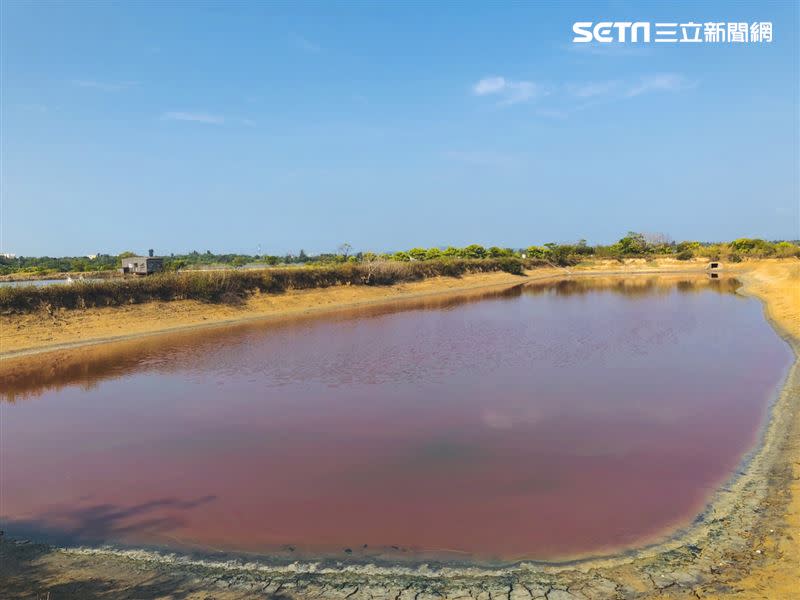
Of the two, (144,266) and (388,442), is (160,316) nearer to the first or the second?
(144,266)

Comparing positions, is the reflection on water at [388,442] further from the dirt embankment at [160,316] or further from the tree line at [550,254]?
the tree line at [550,254]

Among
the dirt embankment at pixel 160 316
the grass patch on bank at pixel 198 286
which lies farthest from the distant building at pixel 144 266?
the dirt embankment at pixel 160 316

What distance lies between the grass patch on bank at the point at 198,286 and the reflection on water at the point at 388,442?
19.0ft

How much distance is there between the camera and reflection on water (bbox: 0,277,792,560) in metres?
7.32

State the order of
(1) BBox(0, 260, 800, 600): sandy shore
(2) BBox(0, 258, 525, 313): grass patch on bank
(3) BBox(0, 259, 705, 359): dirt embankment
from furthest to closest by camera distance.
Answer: (2) BBox(0, 258, 525, 313): grass patch on bank, (3) BBox(0, 259, 705, 359): dirt embankment, (1) BBox(0, 260, 800, 600): sandy shore

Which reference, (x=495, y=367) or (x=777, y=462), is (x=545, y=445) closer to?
(x=777, y=462)

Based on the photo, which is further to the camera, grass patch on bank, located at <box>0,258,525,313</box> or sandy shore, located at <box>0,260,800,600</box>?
grass patch on bank, located at <box>0,258,525,313</box>

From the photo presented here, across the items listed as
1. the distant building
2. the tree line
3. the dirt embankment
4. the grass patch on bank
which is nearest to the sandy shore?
the dirt embankment

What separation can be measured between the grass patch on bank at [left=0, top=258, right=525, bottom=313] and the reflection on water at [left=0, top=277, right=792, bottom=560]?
19.0 ft

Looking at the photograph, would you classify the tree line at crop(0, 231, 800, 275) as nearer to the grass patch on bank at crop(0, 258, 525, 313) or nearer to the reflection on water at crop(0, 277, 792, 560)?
the grass patch on bank at crop(0, 258, 525, 313)

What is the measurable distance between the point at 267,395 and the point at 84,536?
7728 mm

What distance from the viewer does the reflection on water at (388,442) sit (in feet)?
24.0

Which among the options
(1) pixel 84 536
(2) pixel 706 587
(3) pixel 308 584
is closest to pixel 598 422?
(2) pixel 706 587

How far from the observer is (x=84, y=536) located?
716 centimetres
